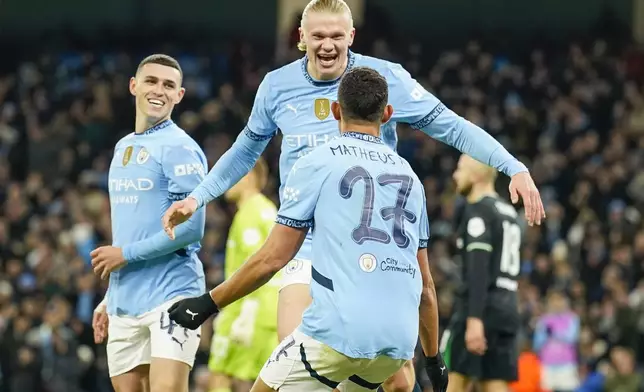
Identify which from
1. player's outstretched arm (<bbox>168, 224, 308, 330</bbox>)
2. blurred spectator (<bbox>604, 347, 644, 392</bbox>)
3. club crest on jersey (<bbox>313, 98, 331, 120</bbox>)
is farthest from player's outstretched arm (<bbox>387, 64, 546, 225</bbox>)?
blurred spectator (<bbox>604, 347, 644, 392</bbox>)

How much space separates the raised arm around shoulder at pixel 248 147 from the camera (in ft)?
21.2

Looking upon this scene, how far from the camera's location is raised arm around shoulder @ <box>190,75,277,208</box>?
645 centimetres

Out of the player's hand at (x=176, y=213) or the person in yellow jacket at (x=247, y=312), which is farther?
the person in yellow jacket at (x=247, y=312)

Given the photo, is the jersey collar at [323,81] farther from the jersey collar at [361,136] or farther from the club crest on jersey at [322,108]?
the jersey collar at [361,136]

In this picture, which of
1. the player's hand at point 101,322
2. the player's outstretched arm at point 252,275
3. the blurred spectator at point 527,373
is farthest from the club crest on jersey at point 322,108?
the blurred spectator at point 527,373

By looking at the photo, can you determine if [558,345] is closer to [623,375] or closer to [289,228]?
[623,375]

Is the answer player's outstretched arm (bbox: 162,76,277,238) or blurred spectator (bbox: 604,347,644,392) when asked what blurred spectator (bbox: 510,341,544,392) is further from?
player's outstretched arm (bbox: 162,76,277,238)

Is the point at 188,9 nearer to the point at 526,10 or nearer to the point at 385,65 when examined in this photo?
the point at 526,10

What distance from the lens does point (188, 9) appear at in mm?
23562

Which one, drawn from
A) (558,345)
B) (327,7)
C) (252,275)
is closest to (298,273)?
(252,275)

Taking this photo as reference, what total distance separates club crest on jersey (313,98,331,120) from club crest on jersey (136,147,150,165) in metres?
1.13

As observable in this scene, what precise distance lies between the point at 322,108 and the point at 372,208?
1331mm

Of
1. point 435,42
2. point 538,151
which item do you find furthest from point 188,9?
point 538,151

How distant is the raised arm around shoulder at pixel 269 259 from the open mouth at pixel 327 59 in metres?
1.34
